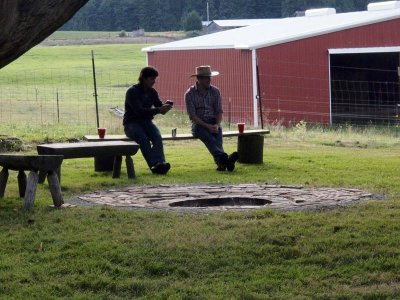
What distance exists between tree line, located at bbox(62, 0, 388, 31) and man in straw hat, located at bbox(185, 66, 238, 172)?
7196cm

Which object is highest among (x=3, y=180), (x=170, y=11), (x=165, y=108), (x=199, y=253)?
(x=170, y=11)

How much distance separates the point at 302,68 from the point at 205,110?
58.9ft

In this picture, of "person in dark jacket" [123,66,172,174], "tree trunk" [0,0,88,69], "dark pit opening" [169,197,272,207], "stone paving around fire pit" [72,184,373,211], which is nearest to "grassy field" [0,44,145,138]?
"person in dark jacket" [123,66,172,174]

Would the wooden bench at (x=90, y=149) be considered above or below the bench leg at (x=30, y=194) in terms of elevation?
above

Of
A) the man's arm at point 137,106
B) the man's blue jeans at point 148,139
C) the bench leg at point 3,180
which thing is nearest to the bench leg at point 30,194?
the bench leg at point 3,180

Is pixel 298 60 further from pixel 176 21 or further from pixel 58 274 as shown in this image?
pixel 176 21

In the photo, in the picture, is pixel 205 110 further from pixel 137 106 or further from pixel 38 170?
pixel 38 170

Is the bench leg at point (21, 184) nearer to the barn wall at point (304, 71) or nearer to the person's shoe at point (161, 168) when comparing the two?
the person's shoe at point (161, 168)

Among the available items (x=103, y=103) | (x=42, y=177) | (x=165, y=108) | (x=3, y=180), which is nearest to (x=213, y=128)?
(x=165, y=108)

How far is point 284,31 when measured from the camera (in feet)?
115

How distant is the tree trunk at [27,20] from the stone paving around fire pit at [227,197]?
3.29m

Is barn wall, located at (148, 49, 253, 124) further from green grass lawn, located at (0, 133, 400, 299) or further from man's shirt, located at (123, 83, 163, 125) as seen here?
green grass lawn, located at (0, 133, 400, 299)

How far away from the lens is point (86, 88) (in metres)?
47.4

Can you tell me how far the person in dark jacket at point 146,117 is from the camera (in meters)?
13.9
